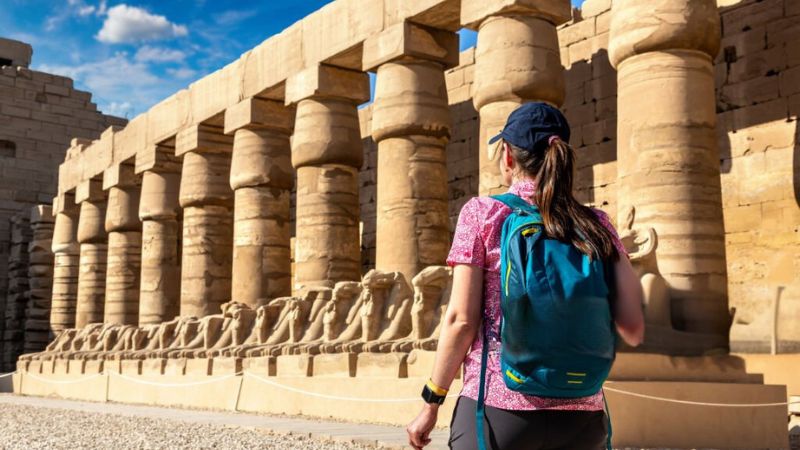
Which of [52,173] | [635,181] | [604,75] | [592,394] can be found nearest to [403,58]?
[604,75]

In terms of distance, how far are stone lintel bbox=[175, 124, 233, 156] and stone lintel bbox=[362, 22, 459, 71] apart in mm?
5218

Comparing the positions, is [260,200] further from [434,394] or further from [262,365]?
[434,394]

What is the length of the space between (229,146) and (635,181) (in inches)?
390

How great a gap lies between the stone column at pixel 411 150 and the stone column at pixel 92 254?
11550 mm

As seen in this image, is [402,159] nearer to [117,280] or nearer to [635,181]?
[635,181]

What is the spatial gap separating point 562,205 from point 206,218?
50.2ft

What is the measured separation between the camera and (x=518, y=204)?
2252 mm

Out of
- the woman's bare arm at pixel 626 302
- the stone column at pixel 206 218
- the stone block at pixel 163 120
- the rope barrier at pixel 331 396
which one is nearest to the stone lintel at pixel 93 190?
the stone block at pixel 163 120

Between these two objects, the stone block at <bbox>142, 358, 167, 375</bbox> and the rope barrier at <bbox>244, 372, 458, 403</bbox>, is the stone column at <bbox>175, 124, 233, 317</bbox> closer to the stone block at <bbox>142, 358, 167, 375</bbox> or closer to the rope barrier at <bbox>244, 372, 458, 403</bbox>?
the stone block at <bbox>142, 358, 167, 375</bbox>

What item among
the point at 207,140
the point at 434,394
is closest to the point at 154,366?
the point at 207,140

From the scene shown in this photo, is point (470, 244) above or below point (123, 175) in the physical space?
below

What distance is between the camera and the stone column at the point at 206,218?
16.6 m

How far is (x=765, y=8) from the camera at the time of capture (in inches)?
451

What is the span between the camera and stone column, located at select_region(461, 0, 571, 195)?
404 inches
